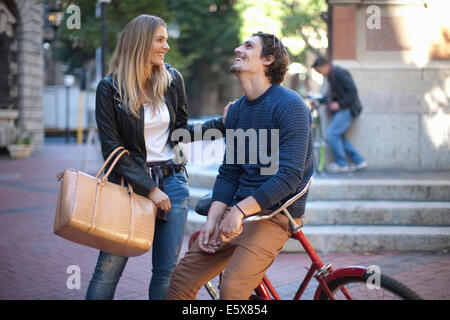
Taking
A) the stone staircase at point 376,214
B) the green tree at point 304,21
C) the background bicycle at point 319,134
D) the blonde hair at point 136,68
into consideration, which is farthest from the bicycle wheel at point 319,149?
the green tree at point 304,21

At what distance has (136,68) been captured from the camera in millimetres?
2836

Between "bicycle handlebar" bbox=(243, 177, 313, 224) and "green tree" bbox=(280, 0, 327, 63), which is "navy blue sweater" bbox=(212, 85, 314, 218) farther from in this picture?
"green tree" bbox=(280, 0, 327, 63)

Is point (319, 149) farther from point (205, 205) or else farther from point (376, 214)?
point (205, 205)

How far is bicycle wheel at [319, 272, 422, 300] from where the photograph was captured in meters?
2.28

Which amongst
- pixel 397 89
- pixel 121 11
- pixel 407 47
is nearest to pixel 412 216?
pixel 397 89

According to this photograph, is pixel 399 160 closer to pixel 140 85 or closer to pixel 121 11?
pixel 140 85

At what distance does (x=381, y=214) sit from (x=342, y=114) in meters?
1.99

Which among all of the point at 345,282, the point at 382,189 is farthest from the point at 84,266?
the point at 382,189

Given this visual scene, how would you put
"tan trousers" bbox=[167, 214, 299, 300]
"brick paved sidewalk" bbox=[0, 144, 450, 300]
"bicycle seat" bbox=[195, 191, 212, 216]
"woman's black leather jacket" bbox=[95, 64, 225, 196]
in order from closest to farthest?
"tan trousers" bbox=[167, 214, 299, 300] < "woman's black leather jacket" bbox=[95, 64, 225, 196] < "bicycle seat" bbox=[195, 191, 212, 216] < "brick paved sidewalk" bbox=[0, 144, 450, 300]

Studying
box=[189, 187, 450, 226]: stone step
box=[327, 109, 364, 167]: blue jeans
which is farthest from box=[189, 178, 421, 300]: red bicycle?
box=[327, 109, 364, 167]: blue jeans

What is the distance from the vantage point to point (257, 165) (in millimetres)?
2590

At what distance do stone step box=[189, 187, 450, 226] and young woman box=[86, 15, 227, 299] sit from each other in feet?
10.6
